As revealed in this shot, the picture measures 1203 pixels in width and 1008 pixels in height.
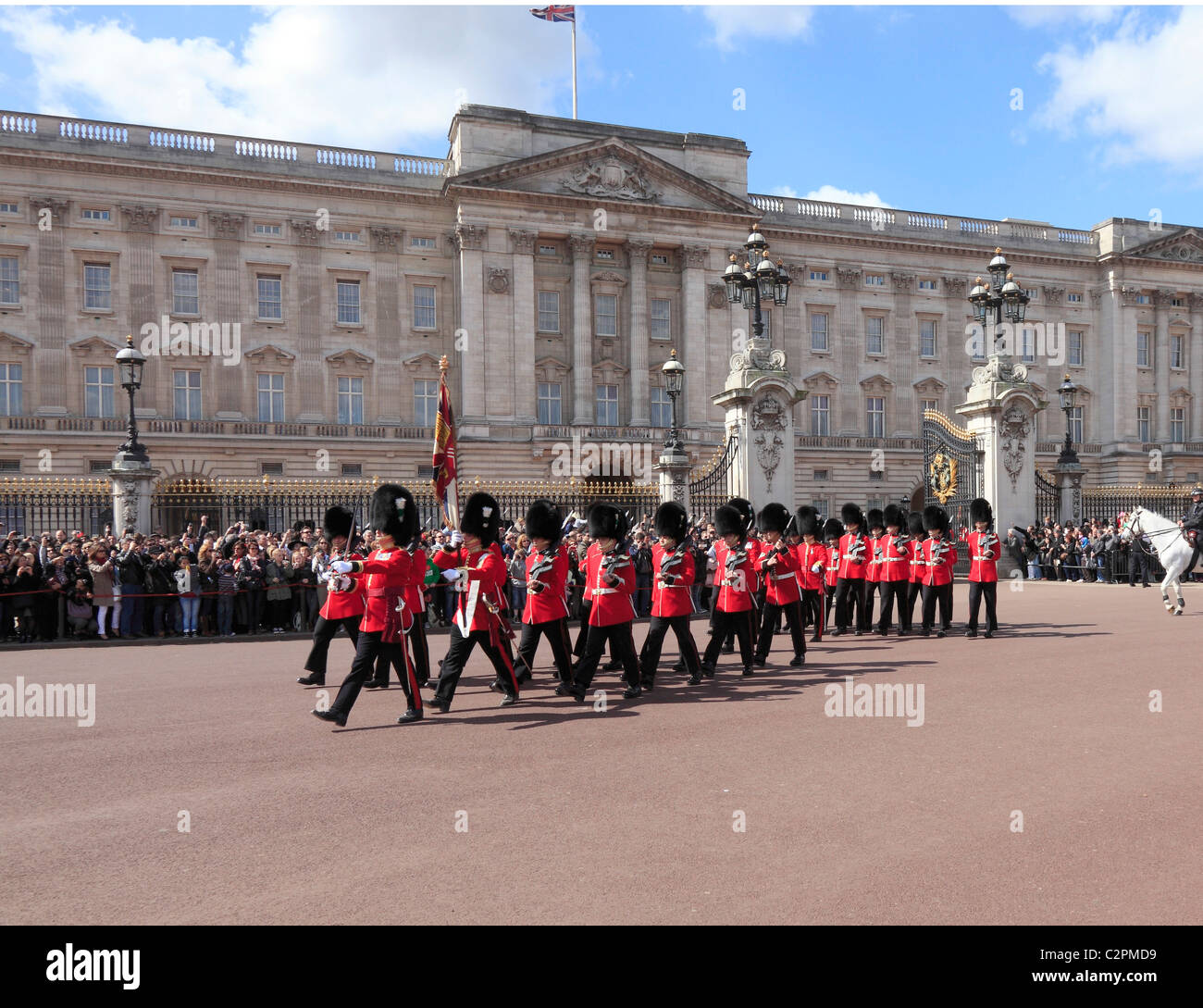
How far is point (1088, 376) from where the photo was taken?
45562 mm

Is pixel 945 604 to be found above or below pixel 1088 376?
below

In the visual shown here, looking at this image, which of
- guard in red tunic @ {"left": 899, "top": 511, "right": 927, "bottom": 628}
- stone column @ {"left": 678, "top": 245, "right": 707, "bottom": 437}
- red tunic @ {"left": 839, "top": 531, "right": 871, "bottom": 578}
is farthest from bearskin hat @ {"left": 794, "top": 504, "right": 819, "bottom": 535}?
stone column @ {"left": 678, "top": 245, "right": 707, "bottom": 437}

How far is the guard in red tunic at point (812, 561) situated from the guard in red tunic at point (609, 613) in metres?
4.05

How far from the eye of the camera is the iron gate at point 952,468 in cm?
2147

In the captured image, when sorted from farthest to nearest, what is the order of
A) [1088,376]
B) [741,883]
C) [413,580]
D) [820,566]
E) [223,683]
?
[1088,376]
[820,566]
[223,683]
[413,580]
[741,883]

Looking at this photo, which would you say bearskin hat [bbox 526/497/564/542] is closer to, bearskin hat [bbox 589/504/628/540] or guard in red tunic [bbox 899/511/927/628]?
bearskin hat [bbox 589/504/628/540]

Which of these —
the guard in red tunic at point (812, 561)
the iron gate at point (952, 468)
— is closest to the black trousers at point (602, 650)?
the guard in red tunic at point (812, 561)

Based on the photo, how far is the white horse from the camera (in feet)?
49.9

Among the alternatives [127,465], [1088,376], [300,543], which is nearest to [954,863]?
[300,543]

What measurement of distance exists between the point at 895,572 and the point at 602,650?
20.5 feet

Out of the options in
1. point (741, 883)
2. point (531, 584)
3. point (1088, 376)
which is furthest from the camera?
point (1088, 376)

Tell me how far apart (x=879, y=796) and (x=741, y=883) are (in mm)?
1563

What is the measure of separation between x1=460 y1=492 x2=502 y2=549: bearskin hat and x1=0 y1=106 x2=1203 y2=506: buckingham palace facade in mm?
26782

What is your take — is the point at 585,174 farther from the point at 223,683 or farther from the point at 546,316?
the point at 223,683
